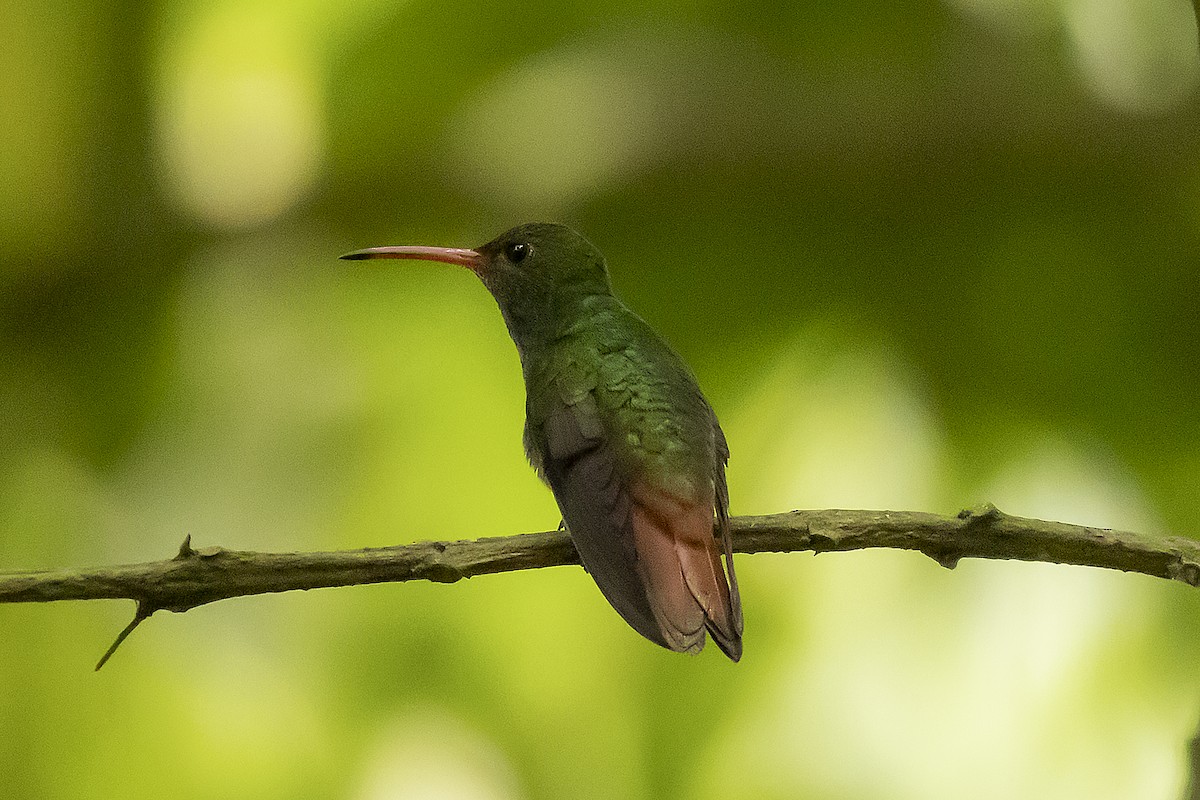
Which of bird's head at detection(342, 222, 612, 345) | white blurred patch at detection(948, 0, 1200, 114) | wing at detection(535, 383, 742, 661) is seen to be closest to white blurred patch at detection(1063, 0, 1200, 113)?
white blurred patch at detection(948, 0, 1200, 114)

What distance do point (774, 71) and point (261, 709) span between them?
2.62 meters

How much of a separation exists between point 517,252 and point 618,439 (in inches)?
30.2

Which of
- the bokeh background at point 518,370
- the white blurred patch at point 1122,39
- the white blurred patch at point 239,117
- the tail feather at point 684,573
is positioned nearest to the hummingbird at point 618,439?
the tail feather at point 684,573

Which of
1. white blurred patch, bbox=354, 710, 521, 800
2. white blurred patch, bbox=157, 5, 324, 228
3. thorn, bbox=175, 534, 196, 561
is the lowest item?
white blurred patch, bbox=354, 710, 521, 800

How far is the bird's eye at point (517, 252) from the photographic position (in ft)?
9.18

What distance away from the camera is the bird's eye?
2.80m

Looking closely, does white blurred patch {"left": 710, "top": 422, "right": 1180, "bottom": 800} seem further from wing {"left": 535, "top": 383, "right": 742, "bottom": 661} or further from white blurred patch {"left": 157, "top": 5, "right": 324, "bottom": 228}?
white blurred patch {"left": 157, "top": 5, "right": 324, "bottom": 228}

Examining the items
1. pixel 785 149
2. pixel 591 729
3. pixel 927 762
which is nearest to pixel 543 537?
pixel 591 729

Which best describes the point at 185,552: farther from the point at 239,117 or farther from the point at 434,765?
the point at 239,117

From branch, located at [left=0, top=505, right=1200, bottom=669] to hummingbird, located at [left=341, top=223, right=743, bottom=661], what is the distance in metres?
0.09

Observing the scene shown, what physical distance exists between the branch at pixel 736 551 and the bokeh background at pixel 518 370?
5.98 feet

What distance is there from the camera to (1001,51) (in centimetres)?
396

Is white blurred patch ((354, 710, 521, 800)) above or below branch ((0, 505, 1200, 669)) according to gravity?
below

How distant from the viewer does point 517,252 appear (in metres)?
2.80
